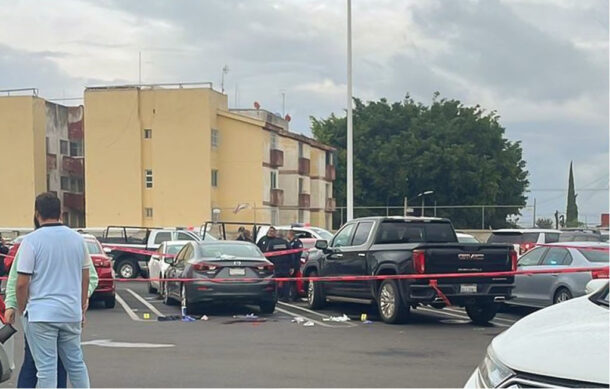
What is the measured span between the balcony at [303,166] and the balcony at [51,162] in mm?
17626

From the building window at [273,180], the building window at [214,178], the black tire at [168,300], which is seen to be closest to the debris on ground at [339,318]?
the black tire at [168,300]

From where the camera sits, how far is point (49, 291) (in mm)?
6699

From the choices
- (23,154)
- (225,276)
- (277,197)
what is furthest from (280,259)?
(23,154)

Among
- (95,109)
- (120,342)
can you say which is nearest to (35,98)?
(95,109)

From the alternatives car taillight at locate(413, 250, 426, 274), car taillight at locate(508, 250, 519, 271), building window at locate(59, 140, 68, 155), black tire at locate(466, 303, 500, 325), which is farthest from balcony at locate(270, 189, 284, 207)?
car taillight at locate(413, 250, 426, 274)

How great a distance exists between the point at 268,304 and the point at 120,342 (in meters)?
4.40

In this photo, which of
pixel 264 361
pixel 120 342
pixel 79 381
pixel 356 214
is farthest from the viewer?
Answer: pixel 356 214

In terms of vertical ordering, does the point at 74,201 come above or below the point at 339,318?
above

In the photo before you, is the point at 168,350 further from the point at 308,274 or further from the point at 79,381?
the point at 308,274

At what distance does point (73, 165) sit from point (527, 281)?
161 feet

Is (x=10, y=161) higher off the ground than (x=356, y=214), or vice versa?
(x=10, y=161)

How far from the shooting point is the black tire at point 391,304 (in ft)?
46.0

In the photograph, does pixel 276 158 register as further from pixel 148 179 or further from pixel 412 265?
pixel 412 265

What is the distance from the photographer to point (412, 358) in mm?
10602
